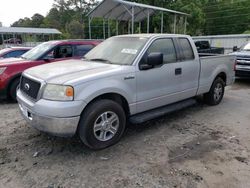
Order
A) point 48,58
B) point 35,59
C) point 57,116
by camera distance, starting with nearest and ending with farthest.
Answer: point 57,116
point 35,59
point 48,58

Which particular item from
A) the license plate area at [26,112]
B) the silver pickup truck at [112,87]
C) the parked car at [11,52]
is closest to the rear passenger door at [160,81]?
the silver pickup truck at [112,87]

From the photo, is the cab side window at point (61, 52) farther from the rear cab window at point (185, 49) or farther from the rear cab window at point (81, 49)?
the rear cab window at point (185, 49)

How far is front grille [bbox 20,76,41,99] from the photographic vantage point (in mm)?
3582

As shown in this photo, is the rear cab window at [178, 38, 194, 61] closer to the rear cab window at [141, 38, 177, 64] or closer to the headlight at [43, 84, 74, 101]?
the rear cab window at [141, 38, 177, 64]

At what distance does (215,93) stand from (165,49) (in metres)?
2.24

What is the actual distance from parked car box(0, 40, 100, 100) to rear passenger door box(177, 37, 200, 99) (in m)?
3.66

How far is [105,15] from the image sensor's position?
61.3 ft

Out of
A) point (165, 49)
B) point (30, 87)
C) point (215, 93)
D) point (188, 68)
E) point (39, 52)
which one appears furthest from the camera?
point (39, 52)

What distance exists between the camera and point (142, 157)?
3.56m

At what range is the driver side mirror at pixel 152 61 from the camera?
4.00 metres

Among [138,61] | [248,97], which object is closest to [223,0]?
[248,97]

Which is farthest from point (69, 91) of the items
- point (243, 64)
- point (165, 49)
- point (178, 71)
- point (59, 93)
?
point (243, 64)

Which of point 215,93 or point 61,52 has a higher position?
point 61,52

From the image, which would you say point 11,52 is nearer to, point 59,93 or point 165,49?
point 165,49
